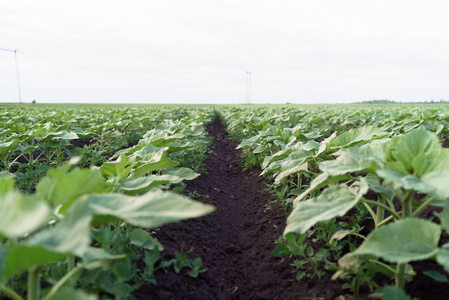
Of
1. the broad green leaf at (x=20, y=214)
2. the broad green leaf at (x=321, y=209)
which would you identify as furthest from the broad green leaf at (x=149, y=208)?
the broad green leaf at (x=321, y=209)

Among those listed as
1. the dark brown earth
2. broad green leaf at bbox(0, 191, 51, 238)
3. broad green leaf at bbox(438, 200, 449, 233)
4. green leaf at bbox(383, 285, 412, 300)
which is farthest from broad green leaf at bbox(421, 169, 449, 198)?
broad green leaf at bbox(0, 191, 51, 238)

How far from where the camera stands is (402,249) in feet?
4.50

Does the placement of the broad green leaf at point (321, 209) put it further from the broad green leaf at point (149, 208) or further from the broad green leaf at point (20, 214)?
the broad green leaf at point (20, 214)

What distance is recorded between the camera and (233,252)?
10.4 feet

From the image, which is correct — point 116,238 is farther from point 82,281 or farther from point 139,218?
point 139,218

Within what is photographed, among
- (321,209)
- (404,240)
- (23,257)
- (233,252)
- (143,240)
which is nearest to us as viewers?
(23,257)

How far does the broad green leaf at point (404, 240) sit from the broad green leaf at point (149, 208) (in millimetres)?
703

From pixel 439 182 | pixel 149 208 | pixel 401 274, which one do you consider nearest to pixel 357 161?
pixel 439 182

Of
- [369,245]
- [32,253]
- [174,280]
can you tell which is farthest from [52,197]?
[369,245]

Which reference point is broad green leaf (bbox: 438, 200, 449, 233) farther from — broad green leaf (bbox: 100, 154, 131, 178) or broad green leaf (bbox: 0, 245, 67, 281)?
broad green leaf (bbox: 100, 154, 131, 178)

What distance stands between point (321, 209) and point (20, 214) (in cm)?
122

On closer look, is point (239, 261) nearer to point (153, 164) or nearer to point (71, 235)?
point (153, 164)

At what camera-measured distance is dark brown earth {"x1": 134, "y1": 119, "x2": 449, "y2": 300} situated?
2031mm

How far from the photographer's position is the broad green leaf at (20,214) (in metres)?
0.91
